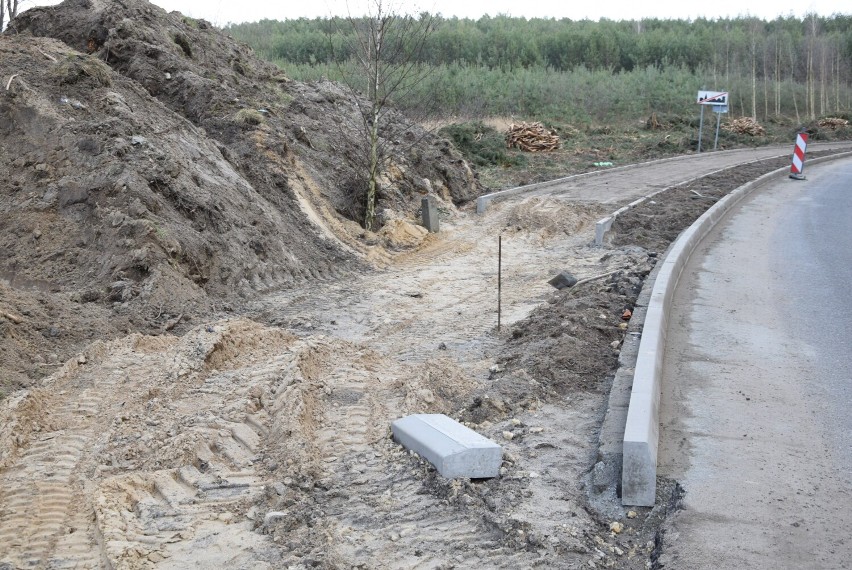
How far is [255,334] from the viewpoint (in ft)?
26.9

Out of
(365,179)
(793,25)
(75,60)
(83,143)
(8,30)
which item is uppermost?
(793,25)

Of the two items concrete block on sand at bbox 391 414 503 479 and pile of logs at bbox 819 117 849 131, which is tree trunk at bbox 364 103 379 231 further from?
pile of logs at bbox 819 117 849 131

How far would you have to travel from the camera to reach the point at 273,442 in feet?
18.8

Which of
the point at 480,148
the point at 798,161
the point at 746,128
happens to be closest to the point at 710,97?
the point at 798,161

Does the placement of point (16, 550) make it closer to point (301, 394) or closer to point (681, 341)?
point (301, 394)

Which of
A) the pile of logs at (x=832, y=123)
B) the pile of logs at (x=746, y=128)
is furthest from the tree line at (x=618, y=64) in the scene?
the pile of logs at (x=746, y=128)

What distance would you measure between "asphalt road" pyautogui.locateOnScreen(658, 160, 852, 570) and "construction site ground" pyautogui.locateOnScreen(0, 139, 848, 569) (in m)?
0.43

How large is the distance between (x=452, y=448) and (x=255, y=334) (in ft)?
12.5

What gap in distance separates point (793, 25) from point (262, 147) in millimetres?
61677

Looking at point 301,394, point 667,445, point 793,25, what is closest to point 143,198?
point 301,394

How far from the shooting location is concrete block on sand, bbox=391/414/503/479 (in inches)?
192

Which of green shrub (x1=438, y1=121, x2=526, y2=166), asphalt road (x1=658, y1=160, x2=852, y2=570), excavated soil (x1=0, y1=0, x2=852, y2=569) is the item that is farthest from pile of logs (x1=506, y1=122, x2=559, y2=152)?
asphalt road (x1=658, y1=160, x2=852, y2=570)

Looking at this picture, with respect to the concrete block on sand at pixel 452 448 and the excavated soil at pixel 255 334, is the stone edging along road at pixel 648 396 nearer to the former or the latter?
the excavated soil at pixel 255 334

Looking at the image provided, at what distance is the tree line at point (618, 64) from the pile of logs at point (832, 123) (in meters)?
3.83
